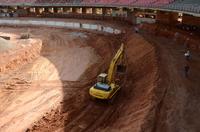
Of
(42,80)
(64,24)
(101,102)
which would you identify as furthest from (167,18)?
(101,102)

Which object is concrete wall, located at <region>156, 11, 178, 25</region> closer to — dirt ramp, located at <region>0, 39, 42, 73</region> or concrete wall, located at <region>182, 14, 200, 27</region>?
concrete wall, located at <region>182, 14, 200, 27</region>

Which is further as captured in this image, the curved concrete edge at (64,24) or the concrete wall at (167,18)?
the curved concrete edge at (64,24)

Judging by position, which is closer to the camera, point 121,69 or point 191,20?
point 121,69

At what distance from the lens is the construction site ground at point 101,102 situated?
2461cm

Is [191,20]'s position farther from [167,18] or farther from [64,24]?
[64,24]

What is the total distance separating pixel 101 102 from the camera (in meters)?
29.5

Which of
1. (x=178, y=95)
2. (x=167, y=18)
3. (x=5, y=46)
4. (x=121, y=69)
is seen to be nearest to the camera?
(x=178, y=95)

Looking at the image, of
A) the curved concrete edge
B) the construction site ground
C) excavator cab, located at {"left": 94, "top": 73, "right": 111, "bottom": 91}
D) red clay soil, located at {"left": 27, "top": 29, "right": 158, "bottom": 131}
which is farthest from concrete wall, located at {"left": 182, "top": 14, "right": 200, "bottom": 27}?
excavator cab, located at {"left": 94, "top": 73, "right": 111, "bottom": 91}

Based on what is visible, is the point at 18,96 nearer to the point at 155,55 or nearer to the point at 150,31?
the point at 155,55

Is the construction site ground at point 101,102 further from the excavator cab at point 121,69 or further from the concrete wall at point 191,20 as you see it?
the concrete wall at point 191,20

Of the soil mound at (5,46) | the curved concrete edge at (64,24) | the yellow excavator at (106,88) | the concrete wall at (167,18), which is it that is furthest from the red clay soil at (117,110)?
the curved concrete edge at (64,24)

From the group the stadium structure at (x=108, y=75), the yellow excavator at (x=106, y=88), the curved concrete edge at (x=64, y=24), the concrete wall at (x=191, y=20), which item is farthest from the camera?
the curved concrete edge at (x=64, y=24)

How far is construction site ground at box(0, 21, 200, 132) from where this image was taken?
2461cm

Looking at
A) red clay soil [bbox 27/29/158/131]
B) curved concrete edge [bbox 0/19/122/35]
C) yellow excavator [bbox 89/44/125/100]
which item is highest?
curved concrete edge [bbox 0/19/122/35]
